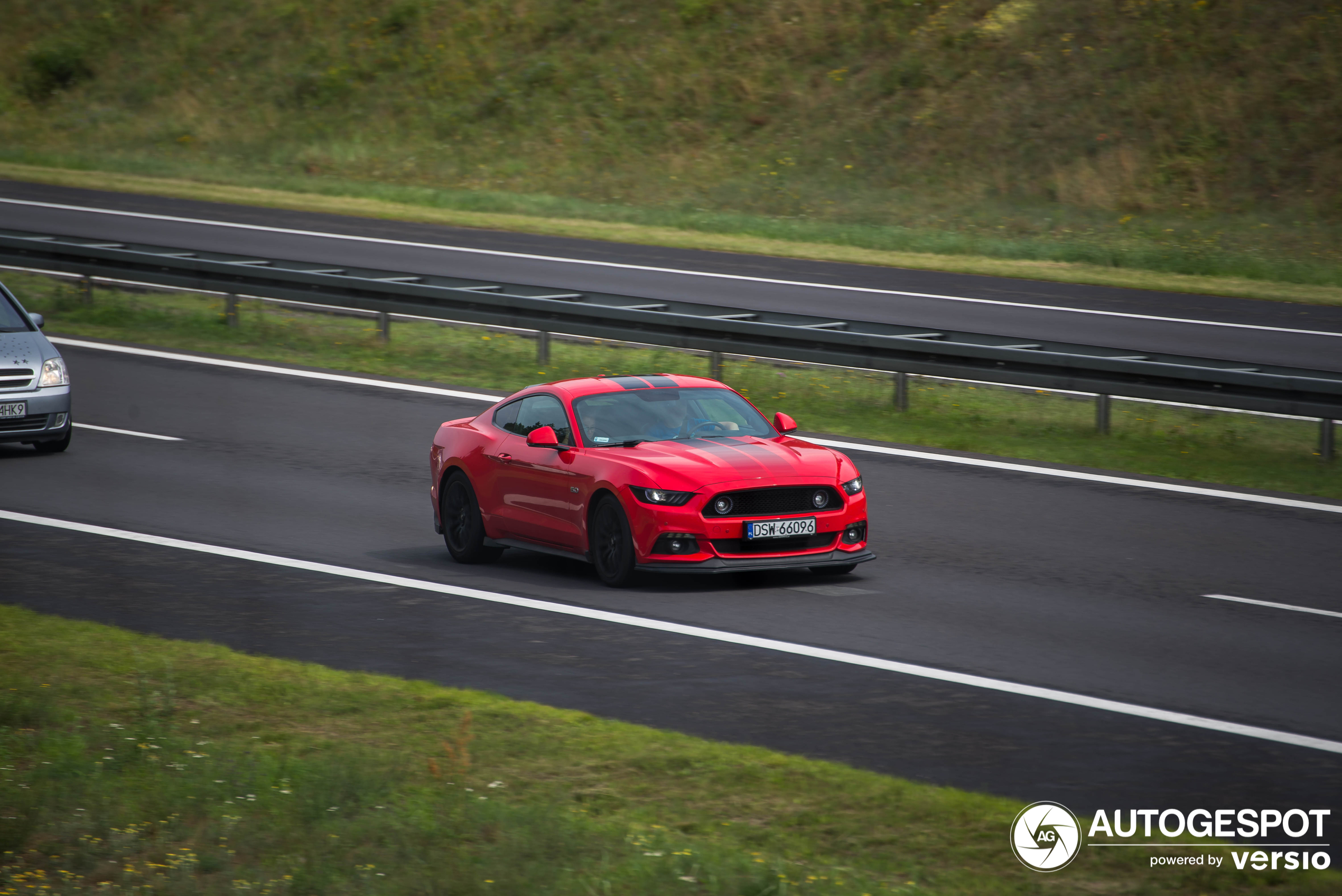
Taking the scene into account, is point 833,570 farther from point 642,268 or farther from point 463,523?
point 642,268

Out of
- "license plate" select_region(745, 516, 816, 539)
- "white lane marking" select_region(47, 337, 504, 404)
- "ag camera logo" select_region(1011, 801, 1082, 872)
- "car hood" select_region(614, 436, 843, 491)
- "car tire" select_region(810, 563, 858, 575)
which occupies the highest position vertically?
"car hood" select_region(614, 436, 843, 491)

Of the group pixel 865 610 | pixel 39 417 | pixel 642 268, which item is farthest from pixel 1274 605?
pixel 642 268

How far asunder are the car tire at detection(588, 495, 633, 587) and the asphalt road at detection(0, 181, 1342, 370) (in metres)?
12.3

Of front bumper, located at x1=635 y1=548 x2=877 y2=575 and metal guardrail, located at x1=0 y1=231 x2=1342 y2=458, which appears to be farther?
metal guardrail, located at x1=0 y1=231 x2=1342 y2=458

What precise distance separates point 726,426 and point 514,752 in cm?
546

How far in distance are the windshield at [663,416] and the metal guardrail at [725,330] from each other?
650 cm

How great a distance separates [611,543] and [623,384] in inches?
65.1

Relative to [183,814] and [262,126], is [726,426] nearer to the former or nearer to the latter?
[183,814]

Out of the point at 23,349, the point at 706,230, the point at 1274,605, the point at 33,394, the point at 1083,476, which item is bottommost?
the point at 1274,605

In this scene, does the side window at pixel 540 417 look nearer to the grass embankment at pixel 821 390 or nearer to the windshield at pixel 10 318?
the grass embankment at pixel 821 390

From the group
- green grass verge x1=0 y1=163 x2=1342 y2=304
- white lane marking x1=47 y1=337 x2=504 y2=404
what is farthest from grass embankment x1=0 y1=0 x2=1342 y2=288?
white lane marking x1=47 y1=337 x2=504 y2=404

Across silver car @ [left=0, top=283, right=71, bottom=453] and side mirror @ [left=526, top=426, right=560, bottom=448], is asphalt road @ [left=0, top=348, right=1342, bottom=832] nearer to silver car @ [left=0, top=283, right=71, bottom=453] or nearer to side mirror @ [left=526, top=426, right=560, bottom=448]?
silver car @ [left=0, top=283, right=71, bottom=453]

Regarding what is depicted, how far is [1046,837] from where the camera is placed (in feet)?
23.5

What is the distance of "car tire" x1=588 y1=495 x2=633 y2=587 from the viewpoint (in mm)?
12672
